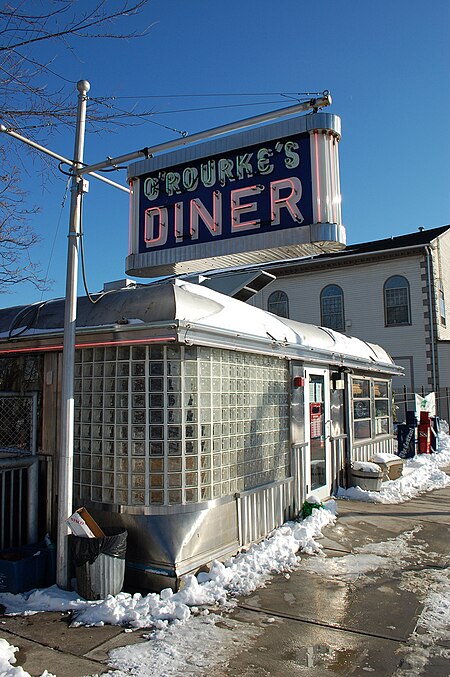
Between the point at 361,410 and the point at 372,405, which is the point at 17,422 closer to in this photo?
the point at 361,410

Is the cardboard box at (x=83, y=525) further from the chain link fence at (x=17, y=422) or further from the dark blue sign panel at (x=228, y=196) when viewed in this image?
the dark blue sign panel at (x=228, y=196)

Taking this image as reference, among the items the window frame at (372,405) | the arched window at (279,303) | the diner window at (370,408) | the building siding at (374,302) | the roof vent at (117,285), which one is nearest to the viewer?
the roof vent at (117,285)

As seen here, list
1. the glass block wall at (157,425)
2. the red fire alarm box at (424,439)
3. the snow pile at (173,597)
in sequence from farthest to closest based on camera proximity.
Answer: the red fire alarm box at (424,439) < the glass block wall at (157,425) < the snow pile at (173,597)

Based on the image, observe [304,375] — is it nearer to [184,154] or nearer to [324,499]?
[324,499]

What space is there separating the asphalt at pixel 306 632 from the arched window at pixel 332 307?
18.5 metres

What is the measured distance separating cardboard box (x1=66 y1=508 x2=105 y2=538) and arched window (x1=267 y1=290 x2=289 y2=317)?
20.8 metres

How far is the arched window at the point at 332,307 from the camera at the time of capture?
78.9ft

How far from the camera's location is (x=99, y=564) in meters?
4.82

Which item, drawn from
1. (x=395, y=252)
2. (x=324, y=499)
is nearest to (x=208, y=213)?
(x=324, y=499)

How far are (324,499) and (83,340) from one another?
5.20 metres

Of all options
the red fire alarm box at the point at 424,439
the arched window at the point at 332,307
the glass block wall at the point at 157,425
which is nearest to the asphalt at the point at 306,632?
the glass block wall at the point at 157,425

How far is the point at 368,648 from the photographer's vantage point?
4039mm

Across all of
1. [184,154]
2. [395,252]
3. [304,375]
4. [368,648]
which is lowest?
[368,648]

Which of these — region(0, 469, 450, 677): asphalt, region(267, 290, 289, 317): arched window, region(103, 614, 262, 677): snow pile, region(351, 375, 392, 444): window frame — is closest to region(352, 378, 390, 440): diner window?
region(351, 375, 392, 444): window frame
